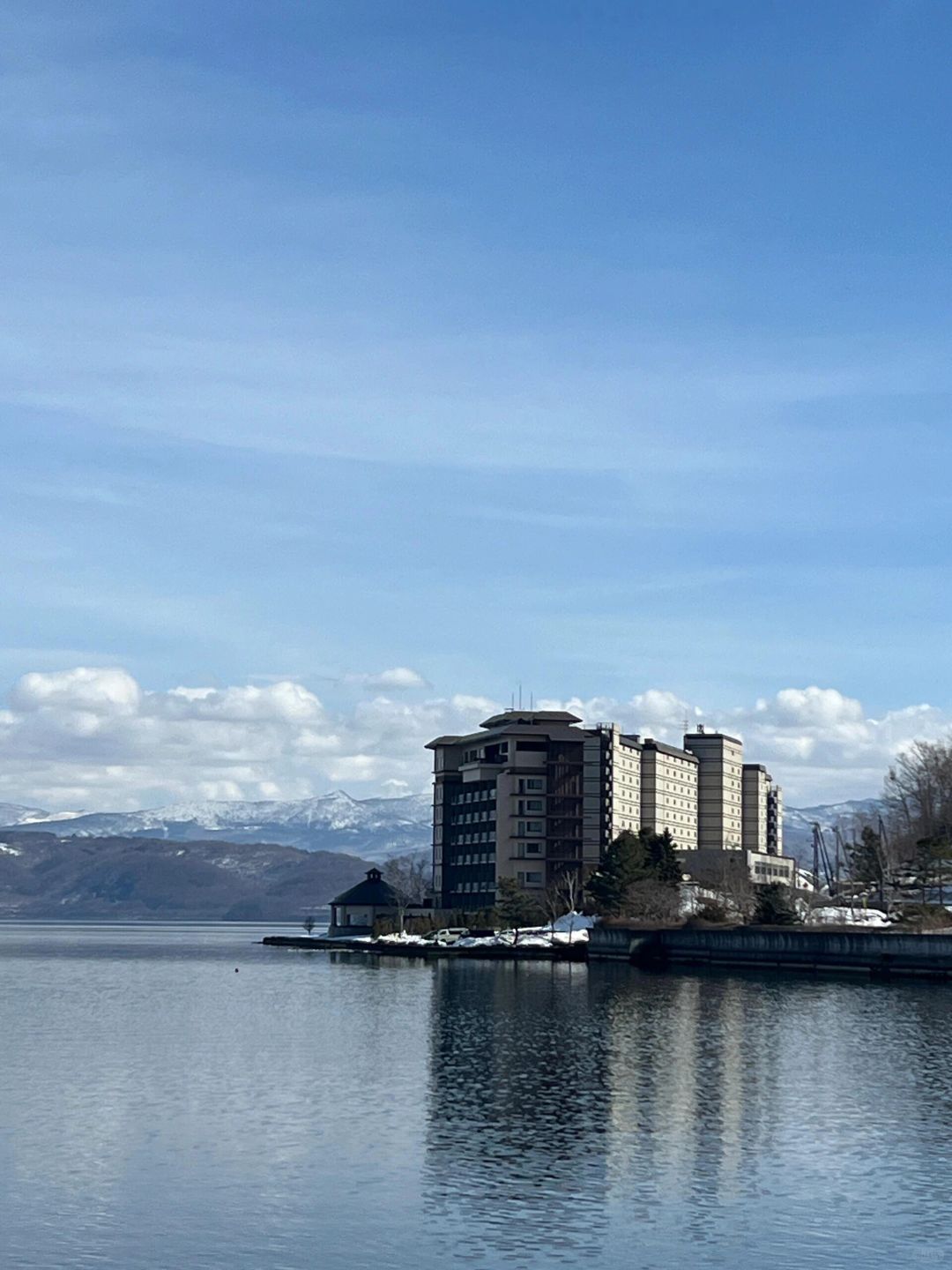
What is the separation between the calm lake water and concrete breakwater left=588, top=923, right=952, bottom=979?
30485mm

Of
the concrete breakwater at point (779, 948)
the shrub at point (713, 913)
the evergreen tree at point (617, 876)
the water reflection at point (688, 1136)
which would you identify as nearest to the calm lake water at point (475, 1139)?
the water reflection at point (688, 1136)

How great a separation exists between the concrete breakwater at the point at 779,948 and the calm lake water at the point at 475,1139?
100ft

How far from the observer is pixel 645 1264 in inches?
1337

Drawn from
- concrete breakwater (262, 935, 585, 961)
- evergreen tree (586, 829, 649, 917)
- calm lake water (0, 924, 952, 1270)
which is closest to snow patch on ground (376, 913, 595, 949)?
concrete breakwater (262, 935, 585, 961)

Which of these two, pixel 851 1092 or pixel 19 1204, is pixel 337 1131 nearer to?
pixel 19 1204

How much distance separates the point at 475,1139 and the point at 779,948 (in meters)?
94.3

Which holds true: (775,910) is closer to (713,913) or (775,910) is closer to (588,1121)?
(713,913)

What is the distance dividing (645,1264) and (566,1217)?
430cm

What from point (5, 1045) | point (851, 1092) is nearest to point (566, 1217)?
point (851, 1092)

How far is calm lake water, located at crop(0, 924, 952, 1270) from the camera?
117 ft

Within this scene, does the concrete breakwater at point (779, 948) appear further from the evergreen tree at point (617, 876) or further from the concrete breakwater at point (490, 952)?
the evergreen tree at point (617, 876)

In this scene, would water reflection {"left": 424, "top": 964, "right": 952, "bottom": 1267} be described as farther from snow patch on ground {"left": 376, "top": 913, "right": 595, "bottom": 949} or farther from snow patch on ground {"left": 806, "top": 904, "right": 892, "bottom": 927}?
snow patch on ground {"left": 376, "top": 913, "right": 595, "bottom": 949}

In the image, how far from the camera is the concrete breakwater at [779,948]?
12512 centimetres

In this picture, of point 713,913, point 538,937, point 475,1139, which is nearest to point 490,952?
point 538,937
